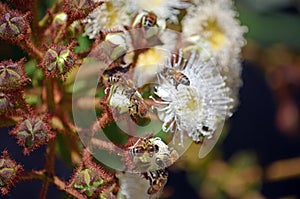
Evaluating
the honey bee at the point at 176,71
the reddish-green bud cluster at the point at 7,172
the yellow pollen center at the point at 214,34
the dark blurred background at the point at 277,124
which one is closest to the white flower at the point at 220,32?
the yellow pollen center at the point at 214,34

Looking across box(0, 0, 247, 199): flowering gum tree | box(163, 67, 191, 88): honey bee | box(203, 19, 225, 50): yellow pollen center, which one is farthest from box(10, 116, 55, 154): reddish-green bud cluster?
box(203, 19, 225, 50): yellow pollen center

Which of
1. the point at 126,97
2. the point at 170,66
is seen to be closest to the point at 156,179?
the point at 126,97

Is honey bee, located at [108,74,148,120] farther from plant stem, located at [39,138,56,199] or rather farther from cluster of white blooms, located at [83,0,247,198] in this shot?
plant stem, located at [39,138,56,199]

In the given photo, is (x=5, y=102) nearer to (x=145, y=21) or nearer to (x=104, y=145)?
(x=104, y=145)

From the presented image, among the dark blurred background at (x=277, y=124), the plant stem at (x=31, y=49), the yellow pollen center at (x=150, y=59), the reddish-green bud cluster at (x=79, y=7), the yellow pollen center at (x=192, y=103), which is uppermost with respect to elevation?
the reddish-green bud cluster at (x=79, y=7)

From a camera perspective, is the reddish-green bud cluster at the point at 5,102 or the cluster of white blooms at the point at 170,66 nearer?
the reddish-green bud cluster at the point at 5,102

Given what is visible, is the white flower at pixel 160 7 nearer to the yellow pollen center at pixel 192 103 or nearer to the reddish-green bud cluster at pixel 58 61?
the yellow pollen center at pixel 192 103

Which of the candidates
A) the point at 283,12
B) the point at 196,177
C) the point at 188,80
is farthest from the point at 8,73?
the point at 283,12
